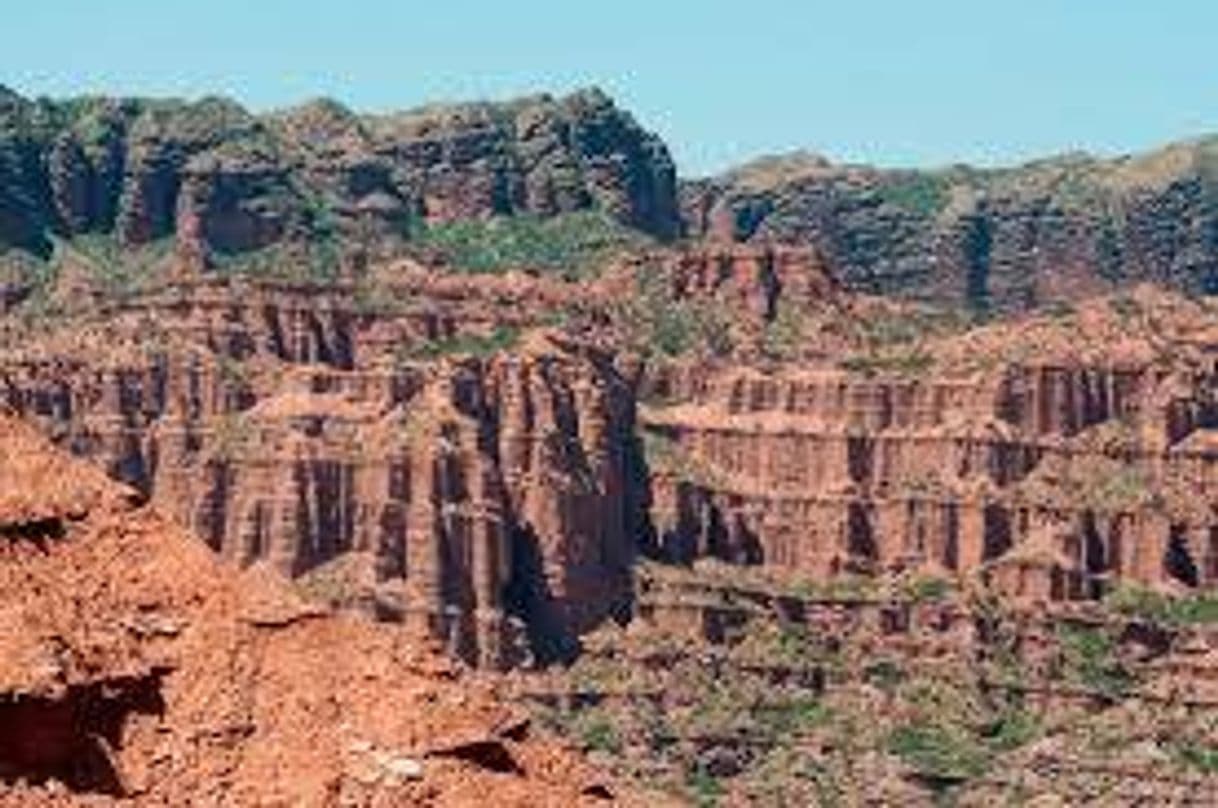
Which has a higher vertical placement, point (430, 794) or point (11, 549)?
point (11, 549)

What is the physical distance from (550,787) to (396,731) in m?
1.60

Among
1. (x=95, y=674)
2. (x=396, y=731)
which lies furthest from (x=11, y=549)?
(x=396, y=731)

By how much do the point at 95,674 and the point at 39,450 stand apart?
274 cm

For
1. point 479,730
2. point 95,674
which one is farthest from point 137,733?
point 479,730

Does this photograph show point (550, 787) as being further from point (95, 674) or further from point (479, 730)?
point (95, 674)

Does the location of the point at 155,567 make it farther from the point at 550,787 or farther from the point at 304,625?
the point at 550,787

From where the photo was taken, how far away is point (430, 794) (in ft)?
102

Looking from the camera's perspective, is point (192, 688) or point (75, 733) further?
point (192, 688)

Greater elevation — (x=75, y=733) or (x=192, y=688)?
(x=192, y=688)

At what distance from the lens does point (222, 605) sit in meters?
31.9

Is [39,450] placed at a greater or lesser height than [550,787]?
greater

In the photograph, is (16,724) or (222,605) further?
(222,605)

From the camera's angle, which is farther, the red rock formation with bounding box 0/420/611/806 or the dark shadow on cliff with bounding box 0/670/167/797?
the red rock formation with bounding box 0/420/611/806

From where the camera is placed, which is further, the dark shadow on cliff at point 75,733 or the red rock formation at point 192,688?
the red rock formation at point 192,688
